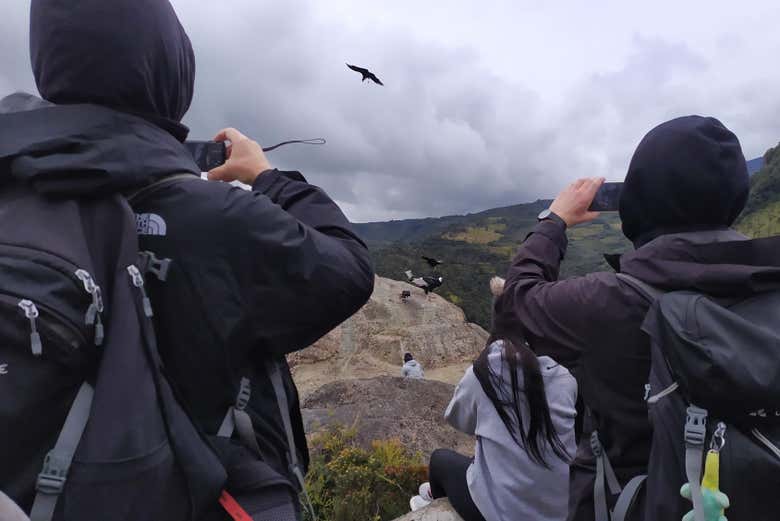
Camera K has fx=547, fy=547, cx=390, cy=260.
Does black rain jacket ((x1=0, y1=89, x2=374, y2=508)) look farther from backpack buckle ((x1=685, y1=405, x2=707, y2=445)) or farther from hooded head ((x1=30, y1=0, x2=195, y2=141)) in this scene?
backpack buckle ((x1=685, y1=405, x2=707, y2=445))

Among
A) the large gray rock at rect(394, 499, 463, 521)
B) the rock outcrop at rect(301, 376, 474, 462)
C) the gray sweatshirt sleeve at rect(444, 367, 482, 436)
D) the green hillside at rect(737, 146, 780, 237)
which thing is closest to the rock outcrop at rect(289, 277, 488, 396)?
the rock outcrop at rect(301, 376, 474, 462)

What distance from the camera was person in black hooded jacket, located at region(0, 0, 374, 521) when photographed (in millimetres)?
1433

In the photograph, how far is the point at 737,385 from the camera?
1.56m

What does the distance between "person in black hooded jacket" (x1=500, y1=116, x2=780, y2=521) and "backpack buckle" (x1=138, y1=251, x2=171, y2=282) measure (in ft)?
4.59

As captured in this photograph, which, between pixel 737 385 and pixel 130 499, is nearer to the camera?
pixel 130 499

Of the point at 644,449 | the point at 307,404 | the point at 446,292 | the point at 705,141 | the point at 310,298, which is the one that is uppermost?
the point at 705,141

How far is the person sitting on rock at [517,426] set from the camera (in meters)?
3.08

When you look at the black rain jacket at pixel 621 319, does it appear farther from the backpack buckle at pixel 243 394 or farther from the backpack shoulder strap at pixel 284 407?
the backpack buckle at pixel 243 394

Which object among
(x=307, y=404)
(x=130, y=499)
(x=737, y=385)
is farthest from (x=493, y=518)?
(x=307, y=404)

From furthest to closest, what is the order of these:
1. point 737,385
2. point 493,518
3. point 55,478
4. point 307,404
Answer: point 307,404 < point 493,518 < point 737,385 < point 55,478

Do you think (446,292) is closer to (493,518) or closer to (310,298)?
(493,518)

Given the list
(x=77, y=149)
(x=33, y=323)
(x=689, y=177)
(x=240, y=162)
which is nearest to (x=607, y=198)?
(x=689, y=177)

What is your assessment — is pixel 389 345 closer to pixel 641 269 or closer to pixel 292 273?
pixel 641 269

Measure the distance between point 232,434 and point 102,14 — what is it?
1210 millimetres
